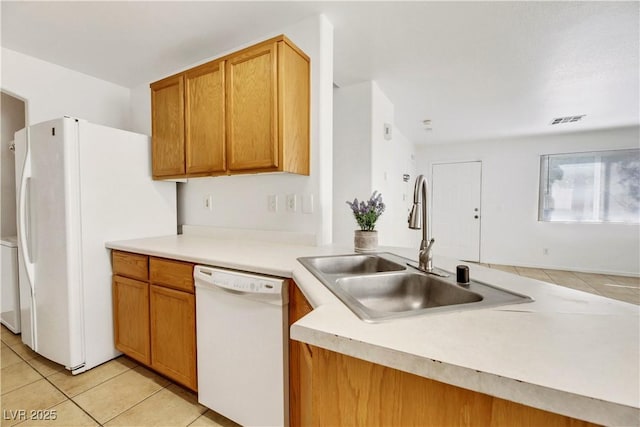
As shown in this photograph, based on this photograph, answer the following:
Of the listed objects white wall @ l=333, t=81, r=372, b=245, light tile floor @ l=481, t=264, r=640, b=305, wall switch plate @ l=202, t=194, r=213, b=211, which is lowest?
light tile floor @ l=481, t=264, r=640, b=305

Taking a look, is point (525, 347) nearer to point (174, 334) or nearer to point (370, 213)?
point (370, 213)

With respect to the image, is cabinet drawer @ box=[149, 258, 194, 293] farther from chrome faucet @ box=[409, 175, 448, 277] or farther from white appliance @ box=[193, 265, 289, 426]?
chrome faucet @ box=[409, 175, 448, 277]

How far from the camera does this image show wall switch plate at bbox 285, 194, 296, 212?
6.48 feet

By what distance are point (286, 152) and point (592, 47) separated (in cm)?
256

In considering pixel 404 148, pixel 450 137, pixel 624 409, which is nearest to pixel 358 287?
pixel 624 409

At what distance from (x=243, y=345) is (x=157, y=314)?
2.42 feet

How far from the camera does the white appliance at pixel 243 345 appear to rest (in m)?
1.22

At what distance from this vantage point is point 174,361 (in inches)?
64.3

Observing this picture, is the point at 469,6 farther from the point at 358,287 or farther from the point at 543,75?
the point at 358,287

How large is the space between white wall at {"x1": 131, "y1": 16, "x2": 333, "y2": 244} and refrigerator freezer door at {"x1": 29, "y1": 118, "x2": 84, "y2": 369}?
0.88 meters

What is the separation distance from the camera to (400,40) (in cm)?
212

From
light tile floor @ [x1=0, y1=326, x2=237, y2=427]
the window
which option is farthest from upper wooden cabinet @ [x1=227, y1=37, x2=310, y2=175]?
the window

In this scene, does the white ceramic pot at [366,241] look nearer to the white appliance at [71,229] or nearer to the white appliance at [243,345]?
the white appliance at [243,345]

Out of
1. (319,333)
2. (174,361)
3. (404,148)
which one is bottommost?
(174,361)
